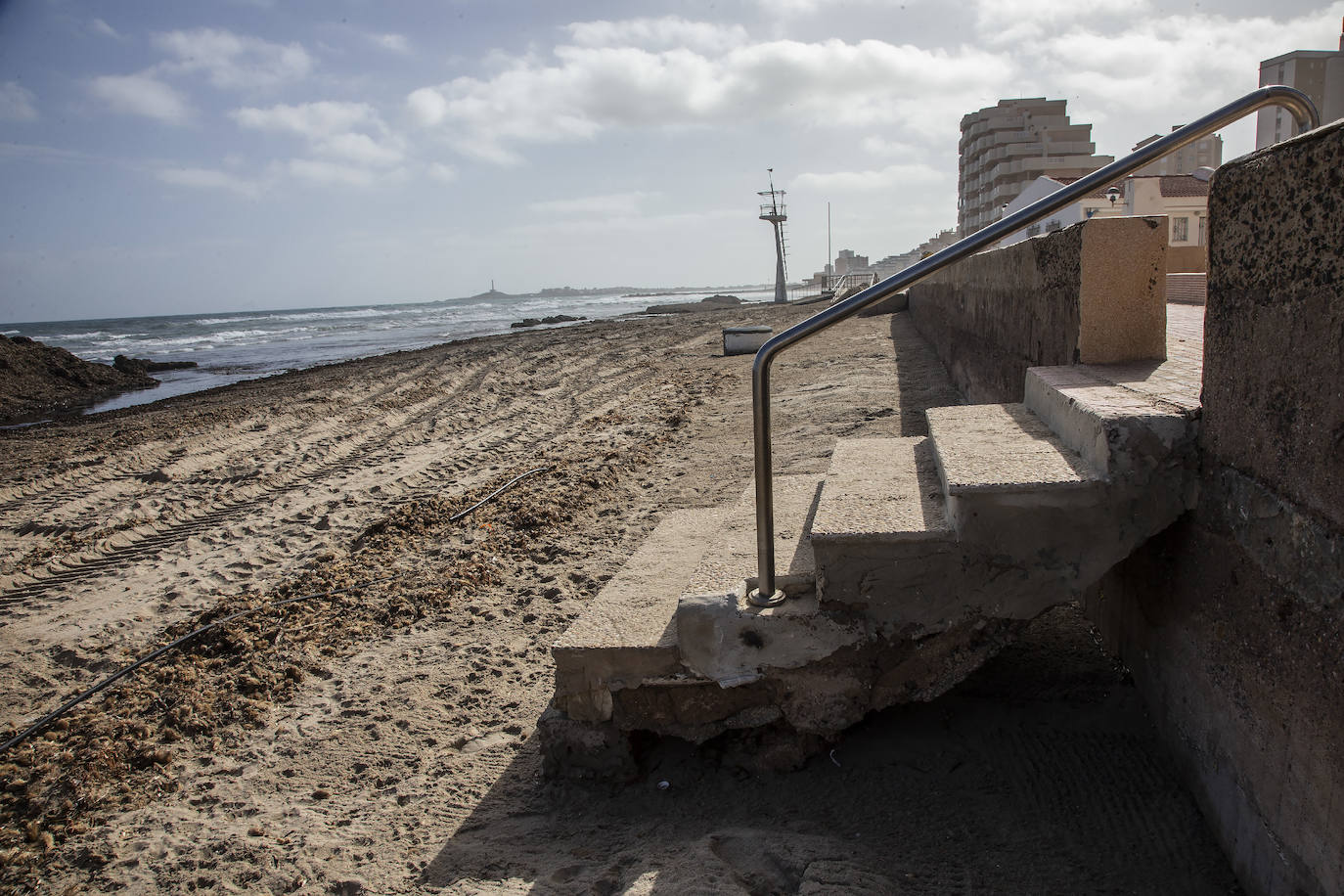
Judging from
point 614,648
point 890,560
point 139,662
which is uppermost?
point 890,560

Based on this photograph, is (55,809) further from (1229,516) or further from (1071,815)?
(1229,516)

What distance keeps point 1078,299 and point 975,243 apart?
0.96 metres

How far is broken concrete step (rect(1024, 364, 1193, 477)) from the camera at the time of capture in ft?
6.98

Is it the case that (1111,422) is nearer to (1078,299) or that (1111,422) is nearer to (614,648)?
(1078,299)

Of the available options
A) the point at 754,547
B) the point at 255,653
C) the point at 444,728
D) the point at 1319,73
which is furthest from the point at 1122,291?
the point at 1319,73

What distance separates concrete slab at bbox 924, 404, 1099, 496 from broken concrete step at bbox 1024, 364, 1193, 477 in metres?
0.05

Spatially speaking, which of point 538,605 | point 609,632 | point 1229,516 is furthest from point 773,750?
point 538,605

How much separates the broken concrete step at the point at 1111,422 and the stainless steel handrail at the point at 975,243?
1.84ft

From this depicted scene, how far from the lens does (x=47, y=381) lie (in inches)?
651

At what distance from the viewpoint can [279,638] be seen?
4.18 m

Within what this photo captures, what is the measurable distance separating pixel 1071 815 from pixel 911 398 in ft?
18.2

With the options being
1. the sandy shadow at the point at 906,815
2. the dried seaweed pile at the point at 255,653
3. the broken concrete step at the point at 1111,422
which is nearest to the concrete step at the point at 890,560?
the broken concrete step at the point at 1111,422

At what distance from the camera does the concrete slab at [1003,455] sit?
215 cm

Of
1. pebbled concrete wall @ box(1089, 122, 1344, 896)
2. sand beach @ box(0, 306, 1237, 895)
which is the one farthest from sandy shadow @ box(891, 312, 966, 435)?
pebbled concrete wall @ box(1089, 122, 1344, 896)
